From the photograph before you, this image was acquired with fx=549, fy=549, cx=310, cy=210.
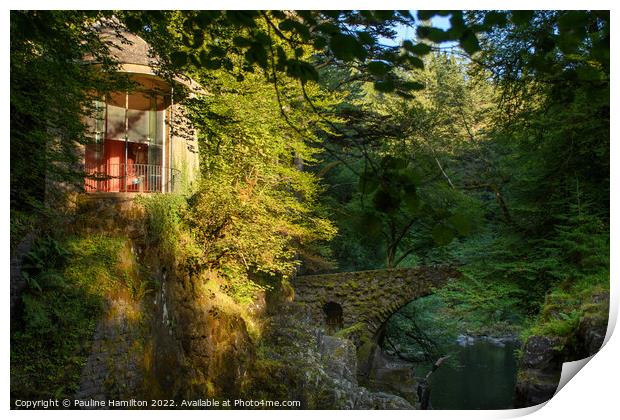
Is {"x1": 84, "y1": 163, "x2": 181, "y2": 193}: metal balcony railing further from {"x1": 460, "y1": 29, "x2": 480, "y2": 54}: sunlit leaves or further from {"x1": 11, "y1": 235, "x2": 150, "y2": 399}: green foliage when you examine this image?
{"x1": 460, "y1": 29, "x2": 480, "y2": 54}: sunlit leaves

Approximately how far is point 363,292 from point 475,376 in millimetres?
3268

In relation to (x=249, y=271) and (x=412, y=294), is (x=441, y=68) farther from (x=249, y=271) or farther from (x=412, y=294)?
(x=412, y=294)

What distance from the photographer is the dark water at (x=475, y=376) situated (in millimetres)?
7769

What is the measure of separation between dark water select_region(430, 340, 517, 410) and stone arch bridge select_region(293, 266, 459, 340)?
157 cm

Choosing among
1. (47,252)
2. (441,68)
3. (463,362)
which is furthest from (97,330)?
(463,362)

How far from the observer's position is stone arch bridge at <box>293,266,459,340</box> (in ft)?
25.6

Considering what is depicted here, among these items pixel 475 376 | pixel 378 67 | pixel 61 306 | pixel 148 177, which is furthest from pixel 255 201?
pixel 475 376

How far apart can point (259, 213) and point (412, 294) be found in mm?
3228

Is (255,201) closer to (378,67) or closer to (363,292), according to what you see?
(363,292)

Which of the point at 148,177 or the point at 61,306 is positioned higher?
the point at 148,177

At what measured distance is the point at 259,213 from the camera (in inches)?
252

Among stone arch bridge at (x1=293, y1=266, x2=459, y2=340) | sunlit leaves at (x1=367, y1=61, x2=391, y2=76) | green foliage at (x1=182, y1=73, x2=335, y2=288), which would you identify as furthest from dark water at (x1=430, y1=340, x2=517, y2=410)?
sunlit leaves at (x1=367, y1=61, x2=391, y2=76)

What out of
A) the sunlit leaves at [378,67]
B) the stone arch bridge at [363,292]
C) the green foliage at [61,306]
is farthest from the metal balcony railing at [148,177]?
the sunlit leaves at [378,67]

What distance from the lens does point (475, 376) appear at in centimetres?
1013
